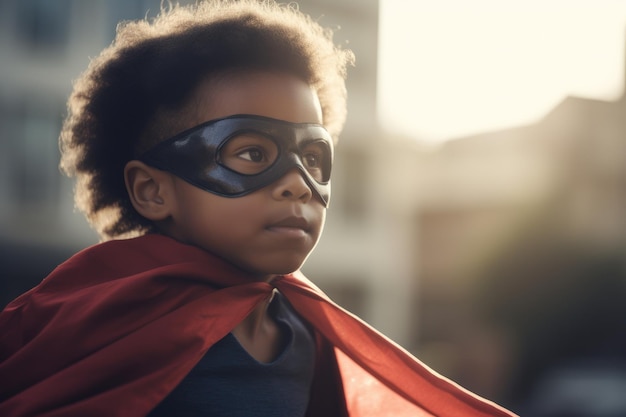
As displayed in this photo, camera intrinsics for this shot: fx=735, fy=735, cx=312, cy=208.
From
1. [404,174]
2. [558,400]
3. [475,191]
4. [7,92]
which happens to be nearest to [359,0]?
[404,174]

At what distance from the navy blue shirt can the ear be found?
1.45 feet

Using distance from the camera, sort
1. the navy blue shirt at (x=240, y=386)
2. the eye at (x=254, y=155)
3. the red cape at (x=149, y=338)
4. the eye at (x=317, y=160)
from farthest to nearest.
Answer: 1. the eye at (x=317, y=160)
2. the eye at (x=254, y=155)
3. the navy blue shirt at (x=240, y=386)
4. the red cape at (x=149, y=338)

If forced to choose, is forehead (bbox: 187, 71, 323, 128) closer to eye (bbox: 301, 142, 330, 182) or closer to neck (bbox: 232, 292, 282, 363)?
eye (bbox: 301, 142, 330, 182)

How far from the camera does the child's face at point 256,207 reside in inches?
81.6

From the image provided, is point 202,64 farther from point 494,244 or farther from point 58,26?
point 494,244

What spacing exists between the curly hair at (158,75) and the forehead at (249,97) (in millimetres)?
33

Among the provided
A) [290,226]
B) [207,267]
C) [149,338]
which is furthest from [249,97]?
[149,338]

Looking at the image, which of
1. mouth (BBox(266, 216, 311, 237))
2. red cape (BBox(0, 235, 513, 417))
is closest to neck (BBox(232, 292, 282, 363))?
red cape (BBox(0, 235, 513, 417))

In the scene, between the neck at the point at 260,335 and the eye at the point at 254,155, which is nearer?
the eye at the point at 254,155

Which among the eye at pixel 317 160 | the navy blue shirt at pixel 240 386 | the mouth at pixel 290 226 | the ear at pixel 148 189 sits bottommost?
the navy blue shirt at pixel 240 386

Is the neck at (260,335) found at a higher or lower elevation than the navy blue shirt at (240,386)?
higher

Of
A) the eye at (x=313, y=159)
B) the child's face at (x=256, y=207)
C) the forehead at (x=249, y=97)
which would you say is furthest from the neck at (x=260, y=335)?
the forehead at (x=249, y=97)

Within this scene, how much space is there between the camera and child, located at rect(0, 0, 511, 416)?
1.91 metres

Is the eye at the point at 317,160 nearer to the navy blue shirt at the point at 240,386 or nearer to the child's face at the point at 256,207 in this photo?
the child's face at the point at 256,207
